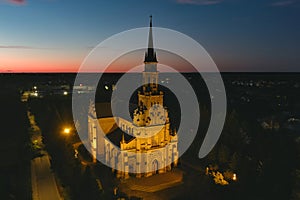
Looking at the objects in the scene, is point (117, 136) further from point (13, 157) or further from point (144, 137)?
point (13, 157)

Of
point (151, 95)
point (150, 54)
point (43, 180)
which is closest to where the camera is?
point (43, 180)

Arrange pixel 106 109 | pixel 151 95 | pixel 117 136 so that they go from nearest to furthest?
pixel 151 95 → pixel 117 136 → pixel 106 109

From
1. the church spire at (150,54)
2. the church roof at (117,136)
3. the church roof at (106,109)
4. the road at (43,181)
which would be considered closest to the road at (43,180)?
the road at (43,181)

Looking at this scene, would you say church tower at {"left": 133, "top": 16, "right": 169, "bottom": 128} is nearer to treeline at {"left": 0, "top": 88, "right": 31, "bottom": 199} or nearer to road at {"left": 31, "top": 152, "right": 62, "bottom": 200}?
road at {"left": 31, "top": 152, "right": 62, "bottom": 200}

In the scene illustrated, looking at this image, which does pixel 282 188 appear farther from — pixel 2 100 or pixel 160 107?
pixel 2 100

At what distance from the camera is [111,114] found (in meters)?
39.3

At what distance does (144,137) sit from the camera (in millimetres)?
33406

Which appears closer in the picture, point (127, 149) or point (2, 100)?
point (127, 149)

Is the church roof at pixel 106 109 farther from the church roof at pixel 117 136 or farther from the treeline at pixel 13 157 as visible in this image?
the treeline at pixel 13 157

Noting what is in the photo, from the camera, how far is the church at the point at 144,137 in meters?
33.0

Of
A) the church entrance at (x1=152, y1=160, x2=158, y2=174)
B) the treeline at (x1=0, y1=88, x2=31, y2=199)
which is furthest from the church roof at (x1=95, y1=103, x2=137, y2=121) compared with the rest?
the treeline at (x1=0, y1=88, x2=31, y2=199)

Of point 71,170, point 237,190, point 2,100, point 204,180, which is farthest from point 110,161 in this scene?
point 2,100

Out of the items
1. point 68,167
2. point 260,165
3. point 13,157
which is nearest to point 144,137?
point 68,167

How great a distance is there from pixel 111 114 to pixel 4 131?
1544cm
